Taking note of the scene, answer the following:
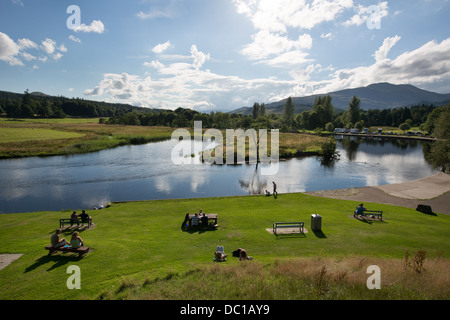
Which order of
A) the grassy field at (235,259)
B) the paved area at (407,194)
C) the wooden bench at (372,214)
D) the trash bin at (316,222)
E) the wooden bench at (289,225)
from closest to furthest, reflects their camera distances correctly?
the grassy field at (235,259) → the wooden bench at (289,225) → the trash bin at (316,222) → the wooden bench at (372,214) → the paved area at (407,194)

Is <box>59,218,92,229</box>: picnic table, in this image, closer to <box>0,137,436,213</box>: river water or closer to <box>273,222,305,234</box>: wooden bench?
<box>0,137,436,213</box>: river water

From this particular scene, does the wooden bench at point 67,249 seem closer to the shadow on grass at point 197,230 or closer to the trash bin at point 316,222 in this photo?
the shadow on grass at point 197,230

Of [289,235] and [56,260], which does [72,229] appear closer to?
[56,260]

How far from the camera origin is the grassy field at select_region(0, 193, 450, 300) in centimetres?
1008

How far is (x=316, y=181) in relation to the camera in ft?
146

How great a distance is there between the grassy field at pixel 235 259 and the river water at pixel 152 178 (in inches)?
458

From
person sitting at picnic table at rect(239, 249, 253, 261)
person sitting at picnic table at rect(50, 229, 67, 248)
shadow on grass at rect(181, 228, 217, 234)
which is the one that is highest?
person sitting at picnic table at rect(50, 229, 67, 248)

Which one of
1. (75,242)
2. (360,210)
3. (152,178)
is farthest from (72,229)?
(152,178)

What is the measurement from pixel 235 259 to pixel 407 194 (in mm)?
30091

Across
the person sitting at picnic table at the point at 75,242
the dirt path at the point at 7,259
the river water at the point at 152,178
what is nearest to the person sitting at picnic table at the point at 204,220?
the person sitting at picnic table at the point at 75,242

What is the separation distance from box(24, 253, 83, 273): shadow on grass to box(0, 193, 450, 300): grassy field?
48 mm

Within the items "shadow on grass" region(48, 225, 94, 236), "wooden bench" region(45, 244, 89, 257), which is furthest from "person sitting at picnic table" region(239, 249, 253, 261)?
"shadow on grass" region(48, 225, 94, 236)

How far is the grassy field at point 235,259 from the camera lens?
1008 centimetres

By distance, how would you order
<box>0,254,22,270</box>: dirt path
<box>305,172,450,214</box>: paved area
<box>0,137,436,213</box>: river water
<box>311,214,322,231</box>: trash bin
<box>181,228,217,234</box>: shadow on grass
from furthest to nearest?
1. <box>0,137,436,213</box>: river water
2. <box>305,172,450,214</box>: paved area
3. <box>181,228,217,234</box>: shadow on grass
4. <box>311,214,322,231</box>: trash bin
5. <box>0,254,22,270</box>: dirt path
